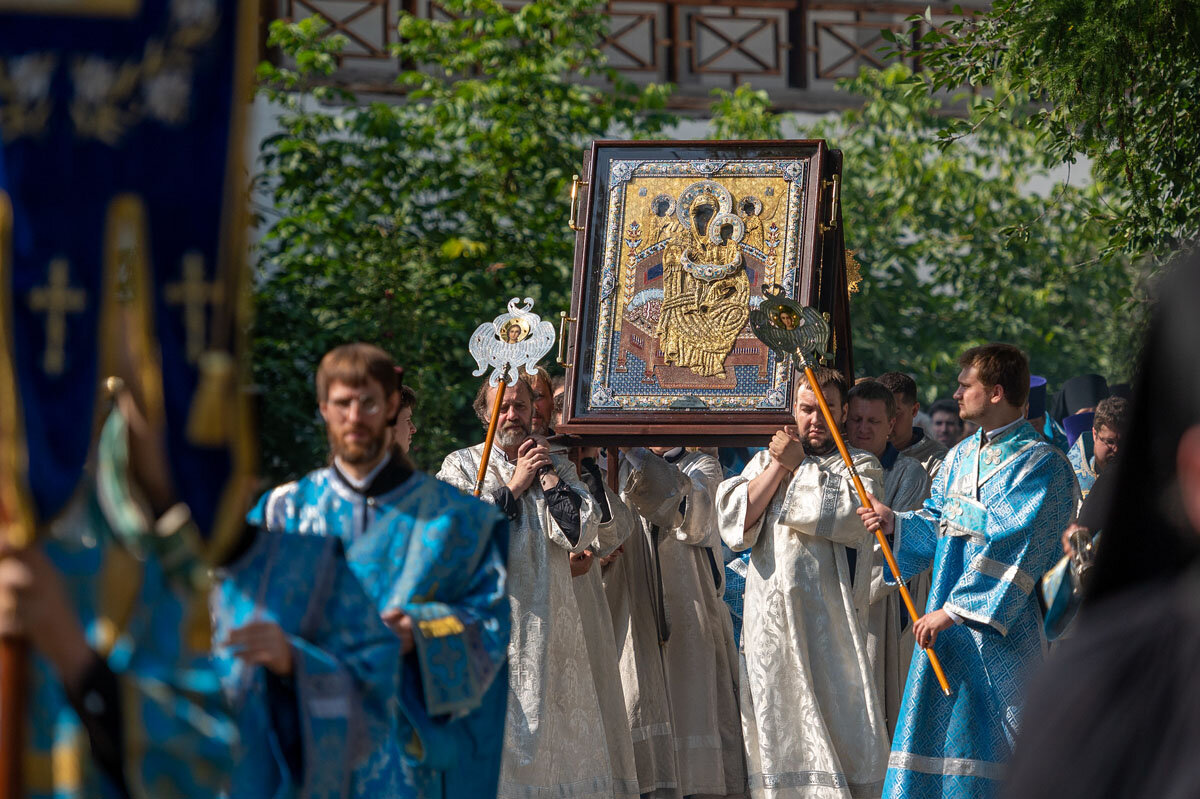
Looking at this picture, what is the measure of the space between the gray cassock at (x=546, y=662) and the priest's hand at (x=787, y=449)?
87 centimetres

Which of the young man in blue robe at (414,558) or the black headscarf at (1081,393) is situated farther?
the black headscarf at (1081,393)

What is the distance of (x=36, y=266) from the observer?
217 cm

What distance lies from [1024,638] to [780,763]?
4.72 feet

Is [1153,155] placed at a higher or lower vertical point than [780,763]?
higher

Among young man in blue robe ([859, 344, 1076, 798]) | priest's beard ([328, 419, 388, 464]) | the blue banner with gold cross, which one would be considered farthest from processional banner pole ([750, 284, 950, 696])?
the blue banner with gold cross

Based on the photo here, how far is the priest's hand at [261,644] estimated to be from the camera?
3178mm

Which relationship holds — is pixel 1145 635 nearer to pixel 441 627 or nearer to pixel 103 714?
pixel 103 714

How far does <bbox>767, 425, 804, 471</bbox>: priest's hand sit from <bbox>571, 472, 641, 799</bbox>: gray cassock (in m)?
0.71

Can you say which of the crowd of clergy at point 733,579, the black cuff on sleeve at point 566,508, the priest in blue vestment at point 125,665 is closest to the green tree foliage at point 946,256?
the crowd of clergy at point 733,579

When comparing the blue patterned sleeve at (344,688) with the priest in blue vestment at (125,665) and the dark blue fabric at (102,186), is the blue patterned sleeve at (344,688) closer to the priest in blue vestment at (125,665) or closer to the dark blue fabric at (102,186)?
the priest in blue vestment at (125,665)

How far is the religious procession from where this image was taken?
2176mm

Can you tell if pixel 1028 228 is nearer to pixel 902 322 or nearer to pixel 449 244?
pixel 449 244

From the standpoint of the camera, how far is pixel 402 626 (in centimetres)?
364

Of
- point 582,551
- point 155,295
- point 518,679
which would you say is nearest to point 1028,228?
point 582,551
